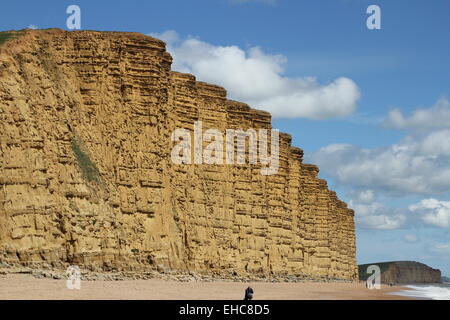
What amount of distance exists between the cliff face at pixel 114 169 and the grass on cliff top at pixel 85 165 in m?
0.07

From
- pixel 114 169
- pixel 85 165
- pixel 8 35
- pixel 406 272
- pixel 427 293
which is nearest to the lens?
pixel 85 165

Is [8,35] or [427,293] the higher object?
[8,35]

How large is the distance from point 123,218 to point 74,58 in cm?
880

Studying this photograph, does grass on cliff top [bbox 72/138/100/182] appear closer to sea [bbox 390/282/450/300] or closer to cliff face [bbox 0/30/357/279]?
cliff face [bbox 0/30/357/279]

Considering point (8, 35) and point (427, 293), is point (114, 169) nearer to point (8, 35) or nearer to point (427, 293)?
point (8, 35)

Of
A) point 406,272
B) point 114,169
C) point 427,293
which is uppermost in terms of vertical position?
point 114,169

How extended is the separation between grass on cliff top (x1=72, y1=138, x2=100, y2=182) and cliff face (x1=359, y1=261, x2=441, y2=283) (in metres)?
119

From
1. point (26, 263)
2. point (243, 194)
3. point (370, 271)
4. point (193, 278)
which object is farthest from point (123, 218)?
point (370, 271)

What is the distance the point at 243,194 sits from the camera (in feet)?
181

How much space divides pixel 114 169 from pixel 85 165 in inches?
91.2

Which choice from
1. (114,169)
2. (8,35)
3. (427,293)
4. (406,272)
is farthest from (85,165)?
(406,272)

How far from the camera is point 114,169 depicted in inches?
1603

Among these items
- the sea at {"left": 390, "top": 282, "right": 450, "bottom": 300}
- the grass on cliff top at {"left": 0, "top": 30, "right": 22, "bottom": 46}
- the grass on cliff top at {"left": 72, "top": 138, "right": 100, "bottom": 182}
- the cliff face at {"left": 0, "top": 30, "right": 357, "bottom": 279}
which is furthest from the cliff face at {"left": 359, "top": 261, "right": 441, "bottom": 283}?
the grass on cliff top at {"left": 0, "top": 30, "right": 22, "bottom": 46}

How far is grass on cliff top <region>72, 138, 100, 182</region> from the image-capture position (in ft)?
126
